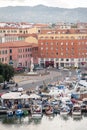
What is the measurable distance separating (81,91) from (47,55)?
555 inches

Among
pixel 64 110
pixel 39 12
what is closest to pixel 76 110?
pixel 64 110

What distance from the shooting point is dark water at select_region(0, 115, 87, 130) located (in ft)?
79.2

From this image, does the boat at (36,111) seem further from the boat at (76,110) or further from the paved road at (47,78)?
the paved road at (47,78)

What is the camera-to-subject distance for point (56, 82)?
109 ft

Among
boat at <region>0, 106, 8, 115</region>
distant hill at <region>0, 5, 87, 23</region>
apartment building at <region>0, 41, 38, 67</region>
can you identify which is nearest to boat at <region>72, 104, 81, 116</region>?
boat at <region>0, 106, 8, 115</region>

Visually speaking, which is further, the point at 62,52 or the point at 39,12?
the point at 39,12

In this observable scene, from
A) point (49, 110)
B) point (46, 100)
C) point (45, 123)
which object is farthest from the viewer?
point (46, 100)

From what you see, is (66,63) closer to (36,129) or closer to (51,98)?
(51,98)

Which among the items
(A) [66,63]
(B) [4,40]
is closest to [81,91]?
(A) [66,63]

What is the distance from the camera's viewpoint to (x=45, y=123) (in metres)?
24.9

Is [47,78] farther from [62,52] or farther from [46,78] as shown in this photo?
[62,52]

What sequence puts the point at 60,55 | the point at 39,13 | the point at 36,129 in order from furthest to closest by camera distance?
the point at 39,13, the point at 60,55, the point at 36,129

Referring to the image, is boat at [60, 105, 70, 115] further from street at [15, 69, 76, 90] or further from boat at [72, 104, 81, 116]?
street at [15, 69, 76, 90]

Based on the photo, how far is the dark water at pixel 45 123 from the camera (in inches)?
951
